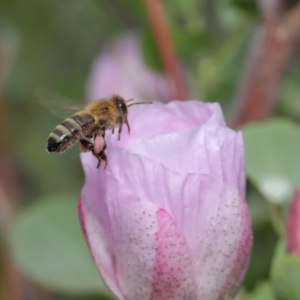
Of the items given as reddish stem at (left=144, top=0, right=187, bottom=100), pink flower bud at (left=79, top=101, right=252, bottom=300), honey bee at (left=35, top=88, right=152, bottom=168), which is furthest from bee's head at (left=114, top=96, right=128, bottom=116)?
reddish stem at (left=144, top=0, right=187, bottom=100)

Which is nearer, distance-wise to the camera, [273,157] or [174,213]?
[174,213]

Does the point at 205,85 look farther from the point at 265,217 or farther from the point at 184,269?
Result: the point at 184,269

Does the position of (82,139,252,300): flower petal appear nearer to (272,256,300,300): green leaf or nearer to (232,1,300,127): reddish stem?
(272,256,300,300): green leaf

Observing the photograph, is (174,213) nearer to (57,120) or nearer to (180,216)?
(180,216)

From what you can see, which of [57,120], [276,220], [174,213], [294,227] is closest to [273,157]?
[276,220]

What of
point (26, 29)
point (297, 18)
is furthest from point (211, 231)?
point (26, 29)
